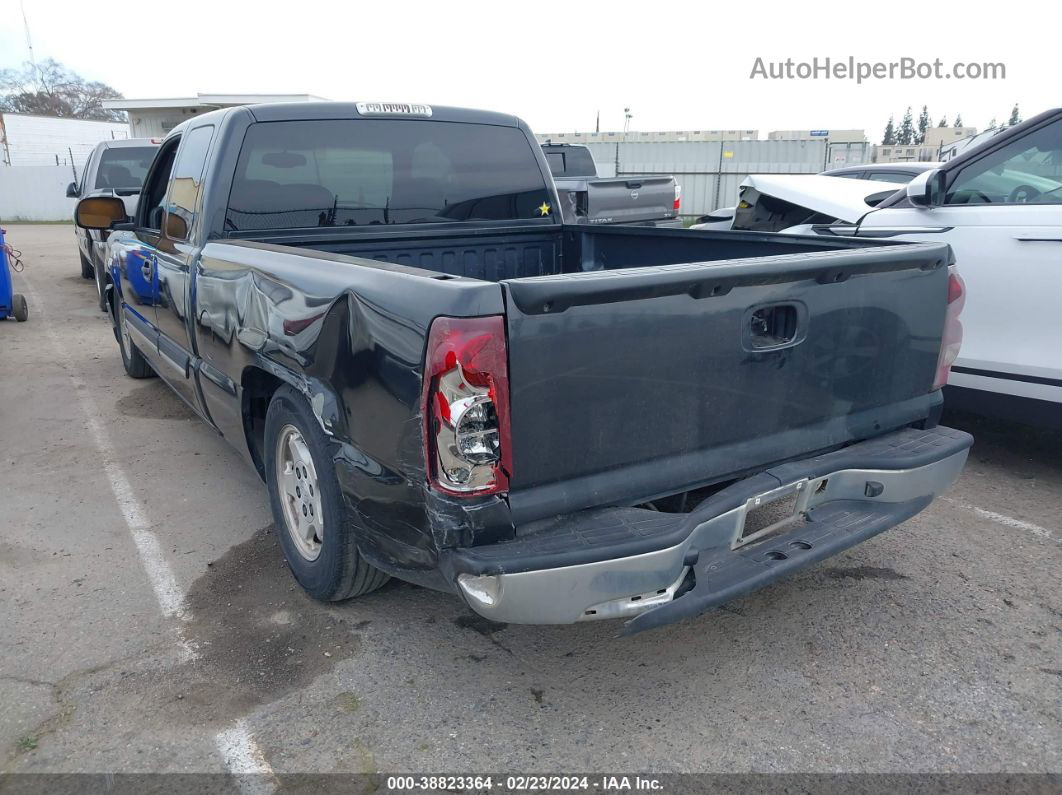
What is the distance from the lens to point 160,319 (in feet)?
16.1

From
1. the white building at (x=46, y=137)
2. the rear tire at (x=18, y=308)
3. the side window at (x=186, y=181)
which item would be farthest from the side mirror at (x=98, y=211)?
the white building at (x=46, y=137)

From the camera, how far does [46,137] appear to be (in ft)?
132

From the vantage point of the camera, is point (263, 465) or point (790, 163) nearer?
point (263, 465)

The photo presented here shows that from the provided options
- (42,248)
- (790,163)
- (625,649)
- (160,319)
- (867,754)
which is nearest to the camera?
(867,754)

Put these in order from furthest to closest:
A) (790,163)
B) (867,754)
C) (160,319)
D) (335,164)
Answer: (790,163) < (160,319) < (335,164) < (867,754)

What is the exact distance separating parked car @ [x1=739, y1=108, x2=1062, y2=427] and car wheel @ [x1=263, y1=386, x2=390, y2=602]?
3.44m

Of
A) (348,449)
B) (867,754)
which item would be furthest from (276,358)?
(867,754)

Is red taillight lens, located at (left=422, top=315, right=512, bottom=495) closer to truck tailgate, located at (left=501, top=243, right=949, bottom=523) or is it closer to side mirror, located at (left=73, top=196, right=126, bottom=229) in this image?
truck tailgate, located at (left=501, top=243, right=949, bottom=523)

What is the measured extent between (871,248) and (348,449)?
204 centimetres

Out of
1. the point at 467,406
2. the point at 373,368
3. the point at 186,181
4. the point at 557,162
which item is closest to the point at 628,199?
the point at 557,162

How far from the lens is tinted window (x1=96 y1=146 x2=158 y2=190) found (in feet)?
38.1

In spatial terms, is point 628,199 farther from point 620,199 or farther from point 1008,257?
point 1008,257

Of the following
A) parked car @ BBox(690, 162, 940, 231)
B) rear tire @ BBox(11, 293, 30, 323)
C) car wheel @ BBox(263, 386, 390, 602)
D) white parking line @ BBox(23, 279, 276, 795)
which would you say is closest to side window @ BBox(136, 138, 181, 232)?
white parking line @ BBox(23, 279, 276, 795)

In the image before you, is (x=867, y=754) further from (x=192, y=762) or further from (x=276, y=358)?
(x=276, y=358)
